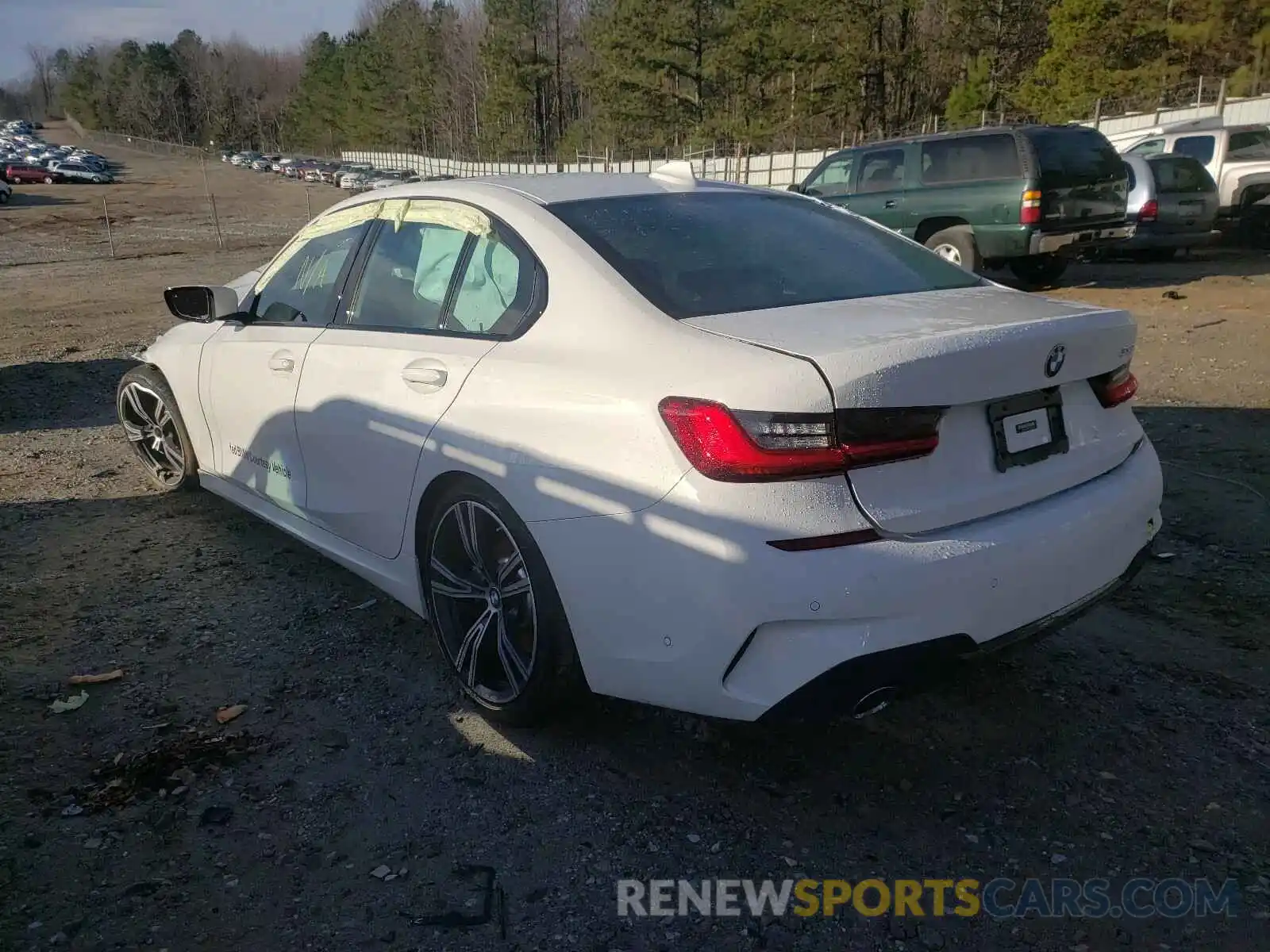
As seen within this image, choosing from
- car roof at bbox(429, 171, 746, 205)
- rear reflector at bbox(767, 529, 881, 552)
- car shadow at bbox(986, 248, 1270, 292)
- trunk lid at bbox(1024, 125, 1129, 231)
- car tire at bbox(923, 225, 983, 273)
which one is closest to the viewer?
rear reflector at bbox(767, 529, 881, 552)

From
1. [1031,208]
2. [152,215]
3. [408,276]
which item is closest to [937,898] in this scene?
[408,276]

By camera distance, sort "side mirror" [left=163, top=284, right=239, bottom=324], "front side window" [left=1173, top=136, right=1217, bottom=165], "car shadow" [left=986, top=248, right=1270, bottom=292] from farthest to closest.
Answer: "front side window" [left=1173, top=136, right=1217, bottom=165] → "car shadow" [left=986, top=248, right=1270, bottom=292] → "side mirror" [left=163, top=284, right=239, bottom=324]

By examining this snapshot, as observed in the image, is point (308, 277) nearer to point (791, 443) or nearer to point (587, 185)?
point (587, 185)

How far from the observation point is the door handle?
3.17 meters

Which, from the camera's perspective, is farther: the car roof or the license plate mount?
the car roof

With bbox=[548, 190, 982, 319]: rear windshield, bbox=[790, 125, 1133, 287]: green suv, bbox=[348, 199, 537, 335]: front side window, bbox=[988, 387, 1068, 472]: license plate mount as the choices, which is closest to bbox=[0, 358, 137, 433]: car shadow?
bbox=[348, 199, 537, 335]: front side window

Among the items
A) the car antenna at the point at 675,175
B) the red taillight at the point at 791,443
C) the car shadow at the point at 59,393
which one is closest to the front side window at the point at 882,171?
the car shadow at the point at 59,393

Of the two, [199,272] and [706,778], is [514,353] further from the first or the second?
[199,272]

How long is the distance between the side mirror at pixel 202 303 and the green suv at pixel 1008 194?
8.44m

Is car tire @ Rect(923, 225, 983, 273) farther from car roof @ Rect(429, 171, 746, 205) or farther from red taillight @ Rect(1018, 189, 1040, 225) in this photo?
car roof @ Rect(429, 171, 746, 205)

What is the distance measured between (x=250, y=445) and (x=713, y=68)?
52.2 metres

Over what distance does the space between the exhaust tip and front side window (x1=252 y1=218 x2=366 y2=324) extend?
8.39 feet

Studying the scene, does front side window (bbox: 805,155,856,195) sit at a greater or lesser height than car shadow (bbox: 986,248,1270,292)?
greater

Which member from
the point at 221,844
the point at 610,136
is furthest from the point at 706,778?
the point at 610,136
